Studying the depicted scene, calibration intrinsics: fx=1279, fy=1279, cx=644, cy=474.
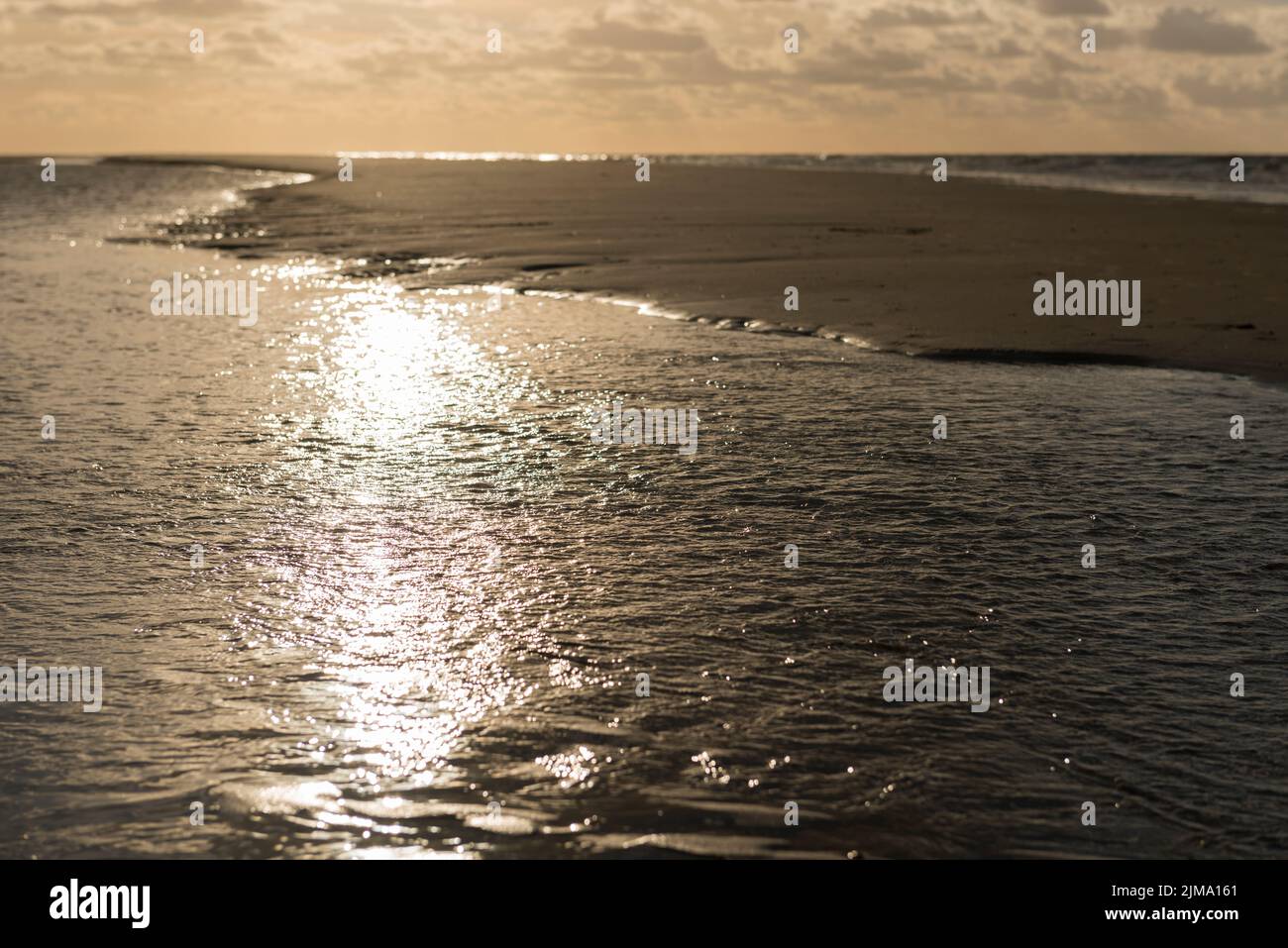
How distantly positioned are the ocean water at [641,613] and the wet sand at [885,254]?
252cm

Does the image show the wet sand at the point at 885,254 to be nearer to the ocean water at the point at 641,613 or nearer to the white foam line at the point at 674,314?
the white foam line at the point at 674,314

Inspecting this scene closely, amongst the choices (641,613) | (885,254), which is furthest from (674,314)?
(641,613)

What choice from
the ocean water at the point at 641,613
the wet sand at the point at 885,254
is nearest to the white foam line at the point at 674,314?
the wet sand at the point at 885,254

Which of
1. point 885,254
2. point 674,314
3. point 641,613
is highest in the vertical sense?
point 885,254

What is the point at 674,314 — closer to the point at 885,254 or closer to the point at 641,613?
the point at 885,254

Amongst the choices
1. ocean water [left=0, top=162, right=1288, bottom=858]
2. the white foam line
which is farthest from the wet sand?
ocean water [left=0, top=162, right=1288, bottom=858]

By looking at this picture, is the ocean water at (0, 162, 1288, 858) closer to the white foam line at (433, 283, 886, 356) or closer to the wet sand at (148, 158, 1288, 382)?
the white foam line at (433, 283, 886, 356)

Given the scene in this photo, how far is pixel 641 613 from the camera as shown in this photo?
5.61m

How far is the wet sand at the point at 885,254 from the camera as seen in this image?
12.9 meters

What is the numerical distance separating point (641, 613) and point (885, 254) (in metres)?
15.7

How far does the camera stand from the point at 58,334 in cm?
1342

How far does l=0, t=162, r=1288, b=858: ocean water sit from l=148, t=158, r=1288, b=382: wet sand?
8.28ft

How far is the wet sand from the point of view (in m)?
12.9
